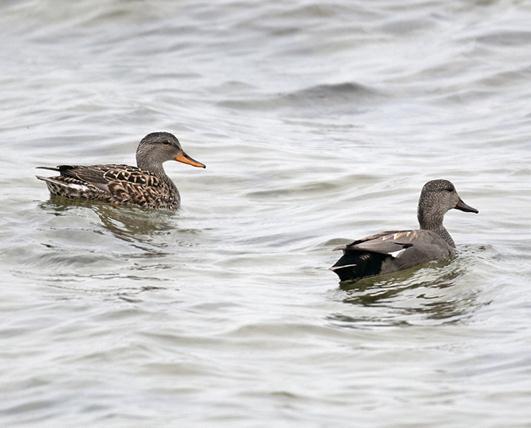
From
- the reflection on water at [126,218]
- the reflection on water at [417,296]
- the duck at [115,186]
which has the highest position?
the duck at [115,186]

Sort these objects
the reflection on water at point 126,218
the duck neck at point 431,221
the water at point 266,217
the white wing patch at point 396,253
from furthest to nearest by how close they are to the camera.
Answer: the reflection on water at point 126,218
the duck neck at point 431,221
the white wing patch at point 396,253
the water at point 266,217

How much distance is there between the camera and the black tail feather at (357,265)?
10.1 metres

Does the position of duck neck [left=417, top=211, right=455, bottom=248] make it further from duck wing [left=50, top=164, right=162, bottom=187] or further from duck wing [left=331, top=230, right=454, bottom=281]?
duck wing [left=50, top=164, right=162, bottom=187]

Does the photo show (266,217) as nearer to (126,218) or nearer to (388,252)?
(126,218)

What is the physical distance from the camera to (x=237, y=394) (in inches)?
297

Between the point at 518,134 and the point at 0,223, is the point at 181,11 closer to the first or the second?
the point at 518,134

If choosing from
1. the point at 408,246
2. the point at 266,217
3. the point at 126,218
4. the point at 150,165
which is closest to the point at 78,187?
the point at 126,218

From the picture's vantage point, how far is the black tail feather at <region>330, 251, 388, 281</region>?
10.1 metres

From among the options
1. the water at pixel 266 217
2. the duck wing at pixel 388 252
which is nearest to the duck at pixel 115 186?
the water at pixel 266 217

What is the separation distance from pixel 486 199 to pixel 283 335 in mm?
5423

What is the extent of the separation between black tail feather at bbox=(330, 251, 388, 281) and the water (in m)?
0.16

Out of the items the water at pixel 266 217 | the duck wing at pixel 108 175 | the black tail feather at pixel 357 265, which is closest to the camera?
the water at pixel 266 217

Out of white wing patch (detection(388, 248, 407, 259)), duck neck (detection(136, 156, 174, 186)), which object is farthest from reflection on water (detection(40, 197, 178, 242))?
white wing patch (detection(388, 248, 407, 259))

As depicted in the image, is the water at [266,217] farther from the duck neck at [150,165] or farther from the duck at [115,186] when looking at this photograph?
the duck neck at [150,165]
